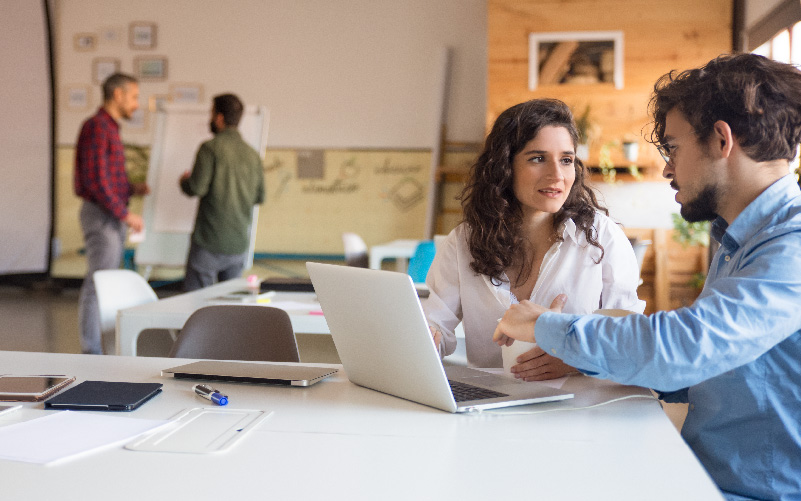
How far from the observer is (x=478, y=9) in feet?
23.4

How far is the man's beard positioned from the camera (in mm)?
1293

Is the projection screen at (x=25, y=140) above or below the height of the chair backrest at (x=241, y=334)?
above

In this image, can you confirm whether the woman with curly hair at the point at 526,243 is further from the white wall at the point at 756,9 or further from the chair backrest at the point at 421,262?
the white wall at the point at 756,9

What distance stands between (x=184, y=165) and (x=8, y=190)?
229 centimetres

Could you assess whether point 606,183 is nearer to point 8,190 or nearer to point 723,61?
point 723,61

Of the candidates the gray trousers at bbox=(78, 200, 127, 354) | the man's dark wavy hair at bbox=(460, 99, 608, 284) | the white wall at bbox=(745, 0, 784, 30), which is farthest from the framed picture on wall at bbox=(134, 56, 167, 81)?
the man's dark wavy hair at bbox=(460, 99, 608, 284)

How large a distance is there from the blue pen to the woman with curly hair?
0.58 m

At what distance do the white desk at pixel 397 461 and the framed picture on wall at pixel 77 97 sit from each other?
23.5 feet

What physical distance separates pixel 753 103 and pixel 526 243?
2.59ft

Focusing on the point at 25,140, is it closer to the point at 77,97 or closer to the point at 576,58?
the point at 77,97

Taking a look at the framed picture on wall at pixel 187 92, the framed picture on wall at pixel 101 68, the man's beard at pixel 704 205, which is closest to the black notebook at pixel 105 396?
the man's beard at pixel 704 205

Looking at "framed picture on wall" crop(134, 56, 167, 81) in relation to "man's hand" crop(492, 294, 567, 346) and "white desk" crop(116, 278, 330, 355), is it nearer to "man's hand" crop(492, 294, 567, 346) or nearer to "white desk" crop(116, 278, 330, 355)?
"white desk" crop(116, 278, 330, 355)

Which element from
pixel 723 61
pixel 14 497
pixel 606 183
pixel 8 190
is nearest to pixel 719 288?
pixel 723 61

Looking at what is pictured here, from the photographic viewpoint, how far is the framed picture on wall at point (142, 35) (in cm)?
760
